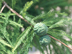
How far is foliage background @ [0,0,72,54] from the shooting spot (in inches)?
25.1

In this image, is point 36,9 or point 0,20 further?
point 36,9

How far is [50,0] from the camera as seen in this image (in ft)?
3.52

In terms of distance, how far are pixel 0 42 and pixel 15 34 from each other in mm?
117

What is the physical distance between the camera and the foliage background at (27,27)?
64 cm

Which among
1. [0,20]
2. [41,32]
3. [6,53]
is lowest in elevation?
[6,53]

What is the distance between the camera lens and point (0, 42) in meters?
0.64

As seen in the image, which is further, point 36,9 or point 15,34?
point 36,9

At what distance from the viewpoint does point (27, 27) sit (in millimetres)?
679

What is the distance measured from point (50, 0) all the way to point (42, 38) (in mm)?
579

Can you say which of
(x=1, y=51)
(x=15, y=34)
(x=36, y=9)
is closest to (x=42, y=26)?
(x=15, y=34)

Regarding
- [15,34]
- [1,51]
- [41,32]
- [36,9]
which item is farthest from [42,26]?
[36,9]

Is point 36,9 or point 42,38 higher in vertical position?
point 36,9

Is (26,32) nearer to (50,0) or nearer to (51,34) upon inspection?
(51,34)

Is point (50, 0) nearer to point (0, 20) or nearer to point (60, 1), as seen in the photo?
point (60, 1)
